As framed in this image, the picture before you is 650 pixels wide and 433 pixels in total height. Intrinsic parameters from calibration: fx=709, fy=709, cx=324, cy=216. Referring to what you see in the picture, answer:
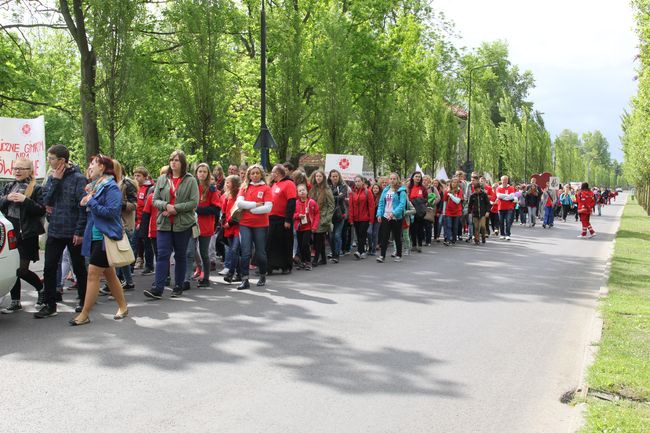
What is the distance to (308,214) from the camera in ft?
43.4

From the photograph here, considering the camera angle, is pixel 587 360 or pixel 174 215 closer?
pixel 587 360

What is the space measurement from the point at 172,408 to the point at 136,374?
957 millimetres

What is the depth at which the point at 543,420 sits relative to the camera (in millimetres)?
4738

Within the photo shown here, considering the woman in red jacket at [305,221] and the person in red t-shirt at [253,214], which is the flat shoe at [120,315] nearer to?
the person in red t-shirt at [253,214]

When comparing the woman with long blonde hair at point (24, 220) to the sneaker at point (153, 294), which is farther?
the sneaker at point (153, 294)

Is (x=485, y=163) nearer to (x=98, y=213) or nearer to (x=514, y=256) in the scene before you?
(x=514, y=256)

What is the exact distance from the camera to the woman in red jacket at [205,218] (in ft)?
34.6

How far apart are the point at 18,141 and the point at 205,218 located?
176 inches

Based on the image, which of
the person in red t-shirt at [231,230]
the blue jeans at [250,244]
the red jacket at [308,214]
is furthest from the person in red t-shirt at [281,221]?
the blue jeans at [250,244]

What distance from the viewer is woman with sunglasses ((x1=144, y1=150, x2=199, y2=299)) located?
928 cm

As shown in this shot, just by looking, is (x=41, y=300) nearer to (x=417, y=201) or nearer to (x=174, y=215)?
(x=174, y=215)

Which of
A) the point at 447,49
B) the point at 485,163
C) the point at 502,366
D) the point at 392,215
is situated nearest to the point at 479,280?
the point at 392,215

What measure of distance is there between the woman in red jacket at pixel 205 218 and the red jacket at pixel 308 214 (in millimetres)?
2448

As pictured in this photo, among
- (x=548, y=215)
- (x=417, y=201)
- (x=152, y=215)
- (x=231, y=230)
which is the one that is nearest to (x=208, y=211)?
(x=152, y=215)
